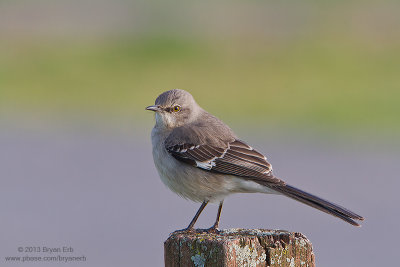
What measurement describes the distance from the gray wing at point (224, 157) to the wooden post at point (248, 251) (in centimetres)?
145

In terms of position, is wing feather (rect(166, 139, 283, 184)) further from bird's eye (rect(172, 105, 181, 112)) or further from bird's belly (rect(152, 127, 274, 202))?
bird's eye (rect(172, 105, 181, 112))

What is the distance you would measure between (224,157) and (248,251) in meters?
2.02

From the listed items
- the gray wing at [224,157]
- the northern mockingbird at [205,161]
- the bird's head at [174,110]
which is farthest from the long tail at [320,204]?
the bird's head at [174,110]

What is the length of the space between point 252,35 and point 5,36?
9.64m

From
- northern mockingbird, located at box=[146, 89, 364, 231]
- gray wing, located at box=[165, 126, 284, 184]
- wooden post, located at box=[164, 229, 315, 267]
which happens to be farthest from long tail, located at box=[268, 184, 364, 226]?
wooden post, located at box=[164, 229, 315, 267]

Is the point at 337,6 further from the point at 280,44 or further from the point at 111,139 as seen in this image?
the point at 111,139

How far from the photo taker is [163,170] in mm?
6734

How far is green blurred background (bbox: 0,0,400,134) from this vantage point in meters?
20.9

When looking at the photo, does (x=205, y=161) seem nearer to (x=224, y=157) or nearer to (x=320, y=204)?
(x=224, y=157)

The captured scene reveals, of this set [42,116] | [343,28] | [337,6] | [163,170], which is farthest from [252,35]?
[163,170]

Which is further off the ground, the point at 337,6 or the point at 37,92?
the point at 337,6

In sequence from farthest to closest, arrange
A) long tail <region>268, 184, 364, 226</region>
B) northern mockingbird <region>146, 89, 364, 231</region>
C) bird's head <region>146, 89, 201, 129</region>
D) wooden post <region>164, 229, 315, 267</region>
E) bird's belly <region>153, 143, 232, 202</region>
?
bird's head <region>146, 89, 201, 129</region> < bird's belly <region>153, 143, 232, 202</region> < northern mockingbird <region>146, 89, 364, 231</region> < long tail <region>268, 184, 364, 226</region> < wooden post <region>164, 229, 315, 267</region>

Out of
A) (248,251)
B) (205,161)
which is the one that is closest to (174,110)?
(205,161)

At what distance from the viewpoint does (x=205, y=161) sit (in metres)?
6.53
